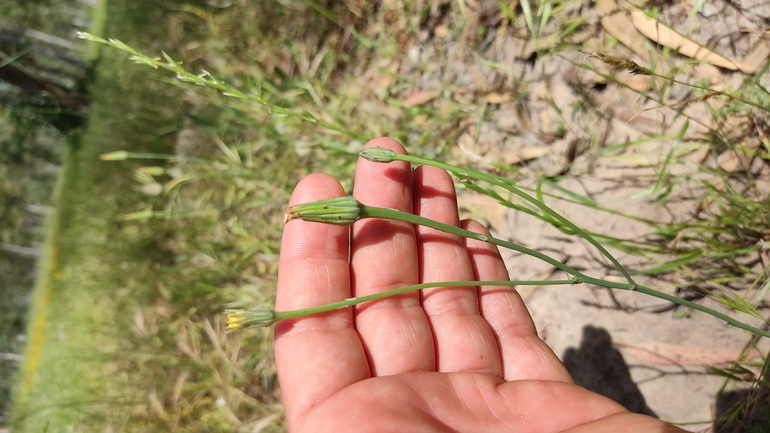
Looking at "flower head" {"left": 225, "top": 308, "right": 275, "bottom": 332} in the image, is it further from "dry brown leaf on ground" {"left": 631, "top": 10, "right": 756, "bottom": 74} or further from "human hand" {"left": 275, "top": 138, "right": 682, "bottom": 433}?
"dry brown leaf on ground" {"left": 631, "top": 10, "right": 756, "bottom": 74}

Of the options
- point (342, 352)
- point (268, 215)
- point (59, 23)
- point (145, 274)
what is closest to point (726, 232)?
point (342, 352)

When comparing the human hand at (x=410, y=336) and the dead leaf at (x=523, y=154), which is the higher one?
the dead leaf at (x=523, y=154)

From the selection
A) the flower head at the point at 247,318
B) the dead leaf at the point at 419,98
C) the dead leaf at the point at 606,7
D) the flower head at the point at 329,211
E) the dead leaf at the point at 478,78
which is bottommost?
the flower head at the point at 247,318

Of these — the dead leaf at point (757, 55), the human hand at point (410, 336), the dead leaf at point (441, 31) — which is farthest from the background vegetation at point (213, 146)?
the human hand at point (410, 336)

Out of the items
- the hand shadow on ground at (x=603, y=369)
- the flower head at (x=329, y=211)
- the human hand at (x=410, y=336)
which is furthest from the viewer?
the hand shadow on ground at (x=603, y=369)

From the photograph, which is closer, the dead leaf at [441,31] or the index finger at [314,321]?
the index finger at [314,321]

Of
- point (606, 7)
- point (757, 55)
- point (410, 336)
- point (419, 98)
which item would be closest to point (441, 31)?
point (419, 98)

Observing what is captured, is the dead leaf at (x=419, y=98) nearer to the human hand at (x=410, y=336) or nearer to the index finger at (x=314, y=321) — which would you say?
the human hand at (x=410, y=336)

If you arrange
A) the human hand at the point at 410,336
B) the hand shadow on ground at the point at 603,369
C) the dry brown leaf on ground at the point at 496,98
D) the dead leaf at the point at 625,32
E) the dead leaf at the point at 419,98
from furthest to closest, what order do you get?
the dead leaf at the point at 419,98
the dry brown leaf on ground at the point at 496,98
the dead leaf at the point at 625,32
the hand shadow on ground at the point at 603,369
the human hand at the point at 410,336
